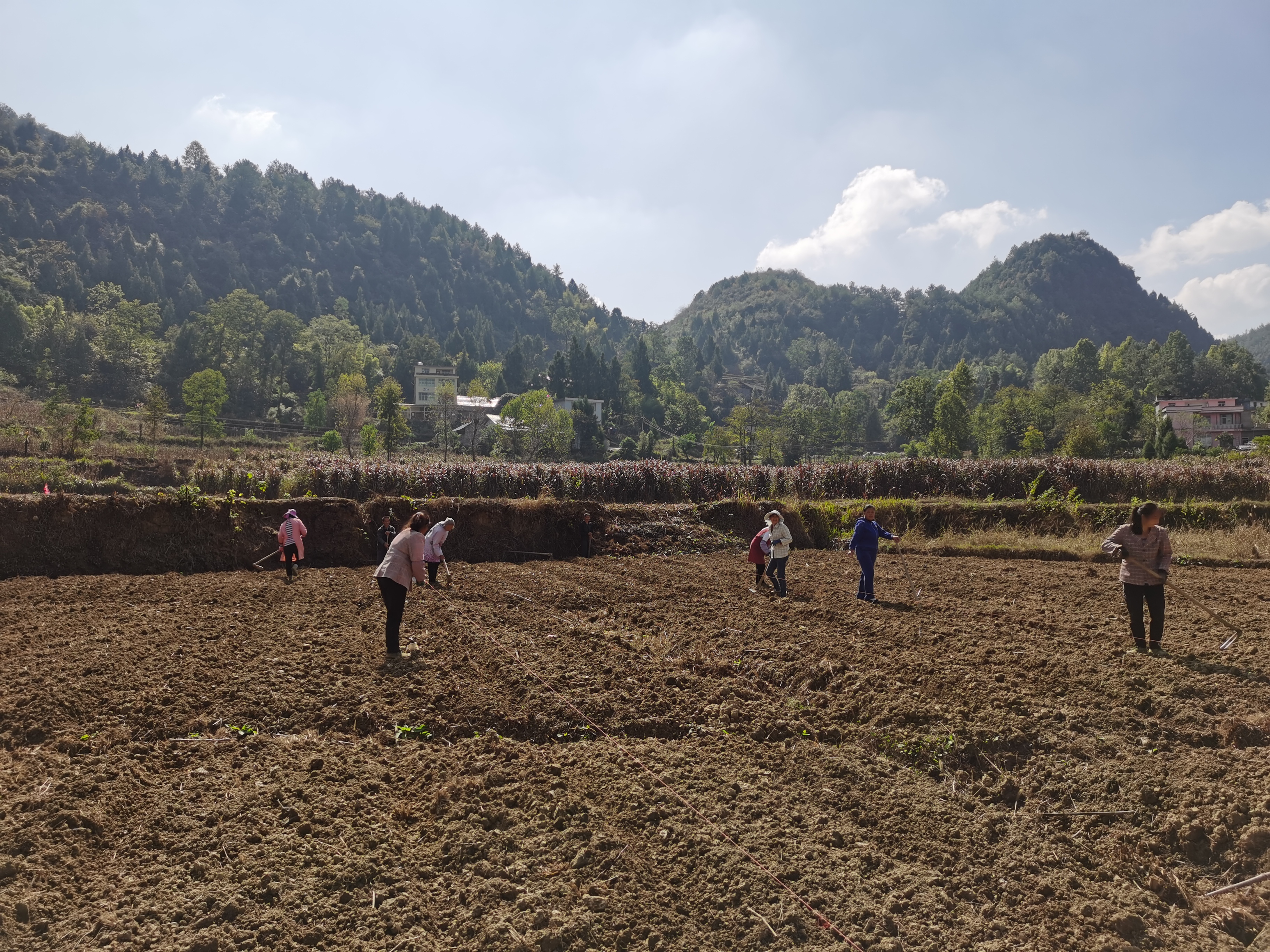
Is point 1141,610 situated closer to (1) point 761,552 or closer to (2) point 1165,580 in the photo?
(2) point 1165,580

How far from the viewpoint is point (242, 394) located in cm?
9056

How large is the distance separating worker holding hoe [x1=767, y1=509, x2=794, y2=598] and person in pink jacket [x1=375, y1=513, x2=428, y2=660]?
6.47 m

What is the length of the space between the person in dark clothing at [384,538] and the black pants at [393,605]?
4.65 metres

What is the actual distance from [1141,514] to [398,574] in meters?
9.45

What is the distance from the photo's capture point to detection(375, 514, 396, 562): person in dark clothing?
50.8ft

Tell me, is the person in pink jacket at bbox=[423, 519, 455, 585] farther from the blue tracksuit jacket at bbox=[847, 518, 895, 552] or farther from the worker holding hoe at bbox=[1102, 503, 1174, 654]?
the worker holding hoe at bbox=[1102, 503, 1174, 654]

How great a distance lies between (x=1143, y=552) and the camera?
9.25 metres

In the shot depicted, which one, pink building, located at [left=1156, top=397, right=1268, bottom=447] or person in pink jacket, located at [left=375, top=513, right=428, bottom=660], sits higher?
pink building, located at [left=1156, top=397, right=1268, bottom=447]

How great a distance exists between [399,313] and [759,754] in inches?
6971

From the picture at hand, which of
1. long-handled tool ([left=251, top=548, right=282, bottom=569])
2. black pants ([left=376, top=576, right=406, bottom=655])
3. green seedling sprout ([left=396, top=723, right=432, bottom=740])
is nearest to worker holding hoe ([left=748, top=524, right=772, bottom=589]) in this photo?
black pants ([left=376, top=576, right=406, bottom=655])

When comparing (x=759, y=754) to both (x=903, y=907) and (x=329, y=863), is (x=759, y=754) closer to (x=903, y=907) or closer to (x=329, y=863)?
(x=903, y=907)

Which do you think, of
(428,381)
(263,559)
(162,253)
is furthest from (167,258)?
(263,559)

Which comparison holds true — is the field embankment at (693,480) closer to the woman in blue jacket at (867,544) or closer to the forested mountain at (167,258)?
the woman in blue jacket at (867,544)

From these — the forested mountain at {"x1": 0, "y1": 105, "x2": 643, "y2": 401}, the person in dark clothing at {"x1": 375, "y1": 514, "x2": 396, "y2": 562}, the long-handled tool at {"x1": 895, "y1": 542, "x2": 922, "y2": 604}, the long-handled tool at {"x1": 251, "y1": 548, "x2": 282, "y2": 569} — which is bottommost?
the long-handled tool at {"x1": 895, "y1": 542, "x2": 922, "y2": 604}
